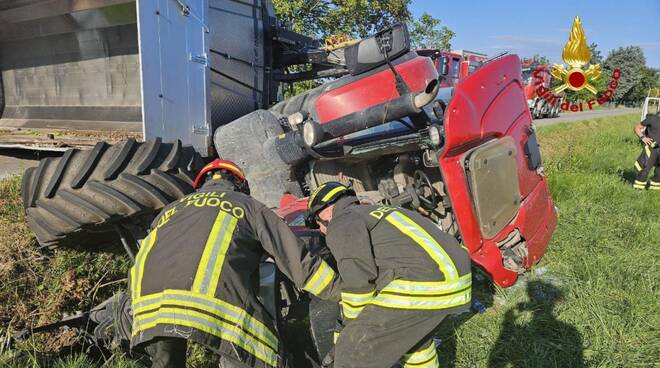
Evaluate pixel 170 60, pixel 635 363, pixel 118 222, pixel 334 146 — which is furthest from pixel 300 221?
pixel 635 363

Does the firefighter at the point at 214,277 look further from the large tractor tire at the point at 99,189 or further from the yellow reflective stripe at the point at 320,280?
the large tractor tire at the point at 99,189

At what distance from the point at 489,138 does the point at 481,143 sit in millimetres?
98

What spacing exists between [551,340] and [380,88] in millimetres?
1821

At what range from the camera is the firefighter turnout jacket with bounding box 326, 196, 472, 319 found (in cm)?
219

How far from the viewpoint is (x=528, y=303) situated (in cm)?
349

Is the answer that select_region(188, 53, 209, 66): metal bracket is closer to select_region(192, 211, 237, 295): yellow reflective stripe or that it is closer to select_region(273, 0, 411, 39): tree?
select_region(192, 211, 237, 295): yellow reflective stripe

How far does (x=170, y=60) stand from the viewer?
327cm

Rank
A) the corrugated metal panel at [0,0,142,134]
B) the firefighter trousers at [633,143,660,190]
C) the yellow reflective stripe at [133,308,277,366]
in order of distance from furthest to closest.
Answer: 1. the firefighter trousers at [633,143,660,190]
2. the corrugated metal panel at [0,0,142,134]
3. the yellow reflective stripe at [133,308,277,366]

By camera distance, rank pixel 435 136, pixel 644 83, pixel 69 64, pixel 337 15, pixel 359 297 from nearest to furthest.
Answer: pixel 359 297
pixel 435 136
pixel 69 64
pixel 337 15
pixel 644 83

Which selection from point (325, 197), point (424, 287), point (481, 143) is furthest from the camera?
point (481, 143)

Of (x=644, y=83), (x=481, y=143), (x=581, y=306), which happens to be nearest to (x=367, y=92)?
(x=481, y=143)

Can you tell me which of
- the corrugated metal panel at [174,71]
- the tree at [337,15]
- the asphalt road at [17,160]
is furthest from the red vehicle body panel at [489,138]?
the tree at [337,15]

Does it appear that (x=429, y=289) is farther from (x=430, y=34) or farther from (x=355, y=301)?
(x=430, y=34)

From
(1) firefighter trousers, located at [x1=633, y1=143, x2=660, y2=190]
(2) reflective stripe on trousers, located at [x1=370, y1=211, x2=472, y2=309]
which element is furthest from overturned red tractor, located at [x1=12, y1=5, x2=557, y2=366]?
(1) firefighter trousers, located at [x1=633, y1=143, x2=660, y2=190]
